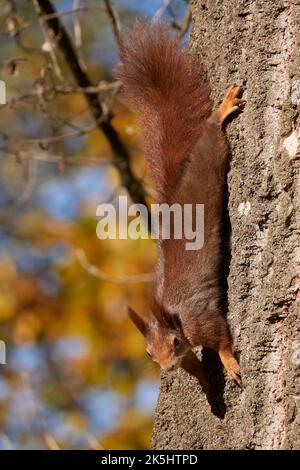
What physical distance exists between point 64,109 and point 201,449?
381cm

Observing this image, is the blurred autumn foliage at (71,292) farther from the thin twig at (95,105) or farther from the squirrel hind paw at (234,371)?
the squirrel hind paw at (234,371)

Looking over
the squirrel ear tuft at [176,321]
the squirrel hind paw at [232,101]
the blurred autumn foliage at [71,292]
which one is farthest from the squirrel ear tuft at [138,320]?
the blurred autumn foliage at [71,292]

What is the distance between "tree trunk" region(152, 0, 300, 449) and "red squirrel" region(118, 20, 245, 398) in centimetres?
3

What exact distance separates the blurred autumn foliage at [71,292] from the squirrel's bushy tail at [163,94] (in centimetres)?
217

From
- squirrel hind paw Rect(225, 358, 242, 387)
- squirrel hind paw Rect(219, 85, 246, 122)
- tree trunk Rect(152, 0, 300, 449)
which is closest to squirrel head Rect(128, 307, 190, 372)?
tree trunk Rect(152, 0, 300, 449)

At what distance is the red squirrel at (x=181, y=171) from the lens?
1.81 meters

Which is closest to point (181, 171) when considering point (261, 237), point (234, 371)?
point (261, 237)

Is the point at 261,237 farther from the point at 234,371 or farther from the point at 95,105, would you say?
the point at 95,105

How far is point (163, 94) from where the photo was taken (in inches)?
78.1

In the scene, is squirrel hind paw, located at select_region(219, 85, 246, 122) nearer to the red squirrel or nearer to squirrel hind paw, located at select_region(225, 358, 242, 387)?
the red squirrel

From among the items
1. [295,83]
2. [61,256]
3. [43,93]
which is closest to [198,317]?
[295,83]

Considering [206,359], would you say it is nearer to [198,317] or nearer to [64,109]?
[198,317]

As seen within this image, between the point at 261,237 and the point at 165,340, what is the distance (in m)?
0.43

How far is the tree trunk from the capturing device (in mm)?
1632
